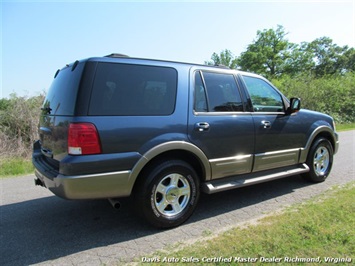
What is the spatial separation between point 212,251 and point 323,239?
1199 mm

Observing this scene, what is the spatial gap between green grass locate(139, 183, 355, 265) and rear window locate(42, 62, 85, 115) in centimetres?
183

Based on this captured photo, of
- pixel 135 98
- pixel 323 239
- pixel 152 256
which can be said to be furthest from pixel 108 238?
pixel 323 239

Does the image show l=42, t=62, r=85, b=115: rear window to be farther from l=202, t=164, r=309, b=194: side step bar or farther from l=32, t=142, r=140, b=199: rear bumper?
l=202, t=164, r=309, b=194: side step bar

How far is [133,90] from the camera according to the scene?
3070 millimetres

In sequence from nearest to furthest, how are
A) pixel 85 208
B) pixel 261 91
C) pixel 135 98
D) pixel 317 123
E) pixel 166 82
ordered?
pixel 135 98, pixel 166 82, pixel 85 208, pixel 261 91, pixel 317 123

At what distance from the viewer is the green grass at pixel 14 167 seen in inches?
252

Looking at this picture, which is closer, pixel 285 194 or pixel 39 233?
pixel 39 233

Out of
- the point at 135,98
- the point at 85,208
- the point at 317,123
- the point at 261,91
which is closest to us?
the point at 135,98

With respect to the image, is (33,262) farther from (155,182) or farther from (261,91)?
(261,91)

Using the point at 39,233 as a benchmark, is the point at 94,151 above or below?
above

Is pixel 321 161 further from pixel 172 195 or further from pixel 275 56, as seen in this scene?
pixel 275 56

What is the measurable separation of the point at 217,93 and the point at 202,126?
0.64m

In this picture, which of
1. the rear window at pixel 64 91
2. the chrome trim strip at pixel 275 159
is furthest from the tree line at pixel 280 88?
the chrome trim strip at pixel 275 159

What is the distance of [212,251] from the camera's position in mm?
2676
